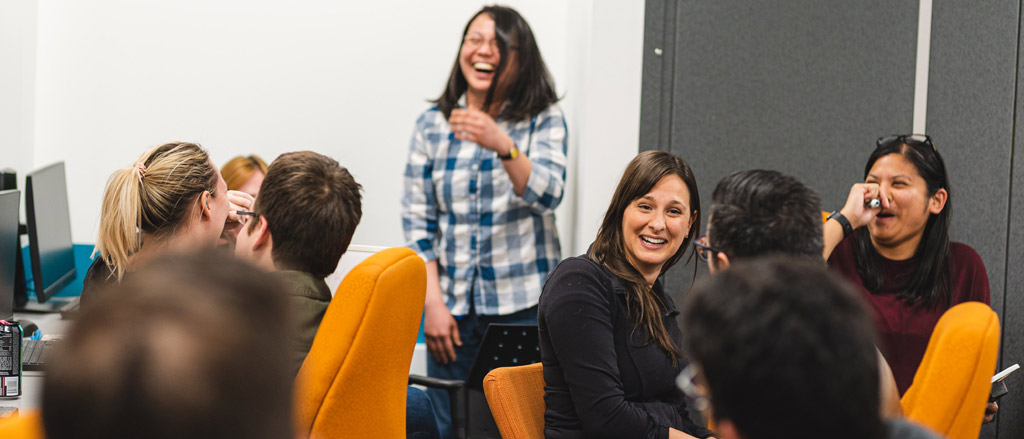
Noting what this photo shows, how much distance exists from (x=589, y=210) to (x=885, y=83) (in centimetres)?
108

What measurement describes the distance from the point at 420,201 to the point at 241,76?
1.11 m

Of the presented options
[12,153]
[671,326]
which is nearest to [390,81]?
[12,153]

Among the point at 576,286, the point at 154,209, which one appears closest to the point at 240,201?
the point at 154,209

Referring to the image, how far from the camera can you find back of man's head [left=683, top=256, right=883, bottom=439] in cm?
81

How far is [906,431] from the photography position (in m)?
1.02

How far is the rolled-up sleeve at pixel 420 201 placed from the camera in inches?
124

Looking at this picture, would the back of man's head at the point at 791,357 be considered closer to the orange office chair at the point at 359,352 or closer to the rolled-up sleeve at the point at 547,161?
the orange office chair at the point at 359,352

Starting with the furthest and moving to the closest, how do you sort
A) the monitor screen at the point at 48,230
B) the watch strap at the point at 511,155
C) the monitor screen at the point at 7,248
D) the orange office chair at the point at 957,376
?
the watch strap at the point at 511,155, the monitor screen at the point at 48,230, the monitor screen at the point at 7,248, the orange office chair at the point at 957,376

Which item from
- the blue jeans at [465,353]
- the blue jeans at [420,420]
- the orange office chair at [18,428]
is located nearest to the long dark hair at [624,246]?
the blue jeans at [420,420]

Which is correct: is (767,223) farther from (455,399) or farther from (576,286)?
(455,399)

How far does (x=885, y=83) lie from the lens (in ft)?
9.98

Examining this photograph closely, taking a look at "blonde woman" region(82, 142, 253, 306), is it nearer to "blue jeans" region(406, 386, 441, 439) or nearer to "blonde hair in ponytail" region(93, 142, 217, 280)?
"blonde hair in ponytail" region(93, 142, 217, 280)

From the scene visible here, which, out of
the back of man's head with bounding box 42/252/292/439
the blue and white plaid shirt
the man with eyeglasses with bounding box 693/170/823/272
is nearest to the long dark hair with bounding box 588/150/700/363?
the man with eyeglasses with bounding box 693/170/823/272

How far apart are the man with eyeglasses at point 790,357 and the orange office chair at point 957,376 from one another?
0.65 meters
